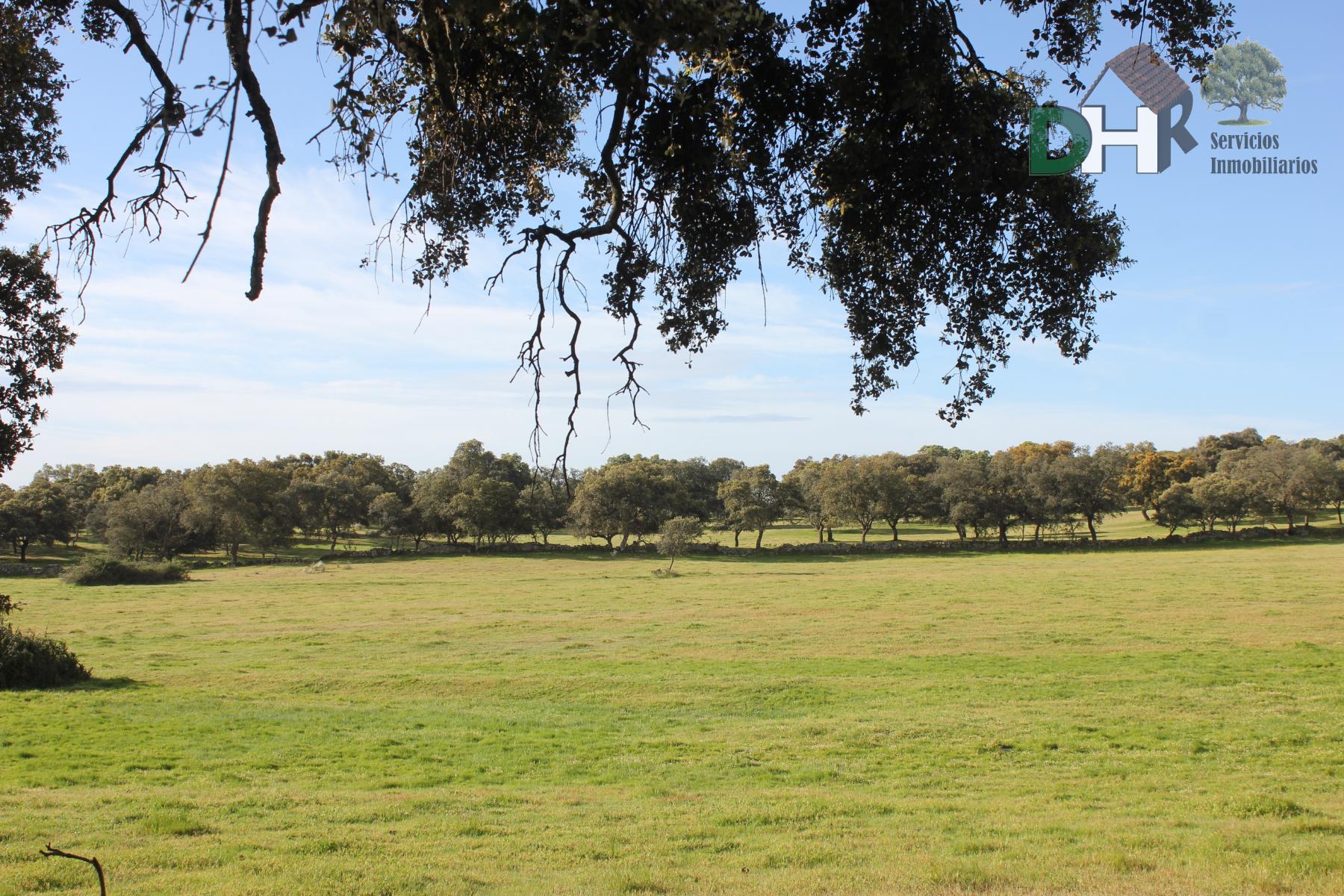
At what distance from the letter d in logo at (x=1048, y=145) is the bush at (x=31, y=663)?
2452cm

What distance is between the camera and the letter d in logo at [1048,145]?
6055 millimetres

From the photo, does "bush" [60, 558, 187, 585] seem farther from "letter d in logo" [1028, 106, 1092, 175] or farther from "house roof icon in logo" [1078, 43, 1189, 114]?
"letter d in logo" [1028, 106, 1092, 175]

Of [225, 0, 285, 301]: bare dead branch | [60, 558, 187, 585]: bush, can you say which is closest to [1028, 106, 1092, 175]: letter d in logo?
[225, 0, 285, 301]: bare dead branch

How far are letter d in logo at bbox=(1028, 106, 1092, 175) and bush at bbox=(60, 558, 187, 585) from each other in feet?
218

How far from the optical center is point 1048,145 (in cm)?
615

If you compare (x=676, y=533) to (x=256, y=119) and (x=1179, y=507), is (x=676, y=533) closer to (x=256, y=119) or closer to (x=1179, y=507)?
(x=1179, y=507)

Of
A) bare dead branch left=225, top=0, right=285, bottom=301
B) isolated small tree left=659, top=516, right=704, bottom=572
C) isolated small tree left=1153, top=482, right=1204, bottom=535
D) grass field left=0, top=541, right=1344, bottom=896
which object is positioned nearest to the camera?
bare dead branch left=225, top=0, right=285, bottom=301

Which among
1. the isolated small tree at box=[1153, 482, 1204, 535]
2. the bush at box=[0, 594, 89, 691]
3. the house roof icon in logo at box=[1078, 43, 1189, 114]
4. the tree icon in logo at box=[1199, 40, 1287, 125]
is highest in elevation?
the tree icon in logo at box=[1199, 40, 1287, 125]

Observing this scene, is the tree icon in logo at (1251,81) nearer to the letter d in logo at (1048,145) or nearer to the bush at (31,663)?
the letter d in logo at (1048,145)

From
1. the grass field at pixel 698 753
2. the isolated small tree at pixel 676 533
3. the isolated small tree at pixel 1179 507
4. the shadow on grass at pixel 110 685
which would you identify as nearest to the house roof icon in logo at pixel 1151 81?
the grass field at pixel 698 753

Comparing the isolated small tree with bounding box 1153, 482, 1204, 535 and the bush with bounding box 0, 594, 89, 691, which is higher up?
the isolated small tree with bounding box 1153, 482, 1204, 535

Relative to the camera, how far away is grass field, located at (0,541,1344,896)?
791 centimetres

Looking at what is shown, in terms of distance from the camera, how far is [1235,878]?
276 inches

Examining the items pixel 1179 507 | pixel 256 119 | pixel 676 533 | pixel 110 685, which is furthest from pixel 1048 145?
pixel 1179 507
